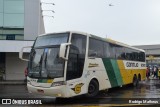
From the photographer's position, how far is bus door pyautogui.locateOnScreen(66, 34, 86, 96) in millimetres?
14727

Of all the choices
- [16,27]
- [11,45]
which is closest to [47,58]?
[11,45]

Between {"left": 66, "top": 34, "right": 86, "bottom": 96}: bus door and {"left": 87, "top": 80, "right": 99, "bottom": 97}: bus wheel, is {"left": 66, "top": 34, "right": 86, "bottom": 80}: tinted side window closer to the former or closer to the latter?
{"left": 66, "top": 34, "right": 86, "bottom": 96}: bus door

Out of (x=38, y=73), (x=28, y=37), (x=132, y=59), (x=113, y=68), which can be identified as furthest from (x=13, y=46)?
(x=38, y=73)

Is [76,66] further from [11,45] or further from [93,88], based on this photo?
[11,45]

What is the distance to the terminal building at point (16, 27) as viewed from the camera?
33.6m

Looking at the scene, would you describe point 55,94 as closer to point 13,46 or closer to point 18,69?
point 13,46

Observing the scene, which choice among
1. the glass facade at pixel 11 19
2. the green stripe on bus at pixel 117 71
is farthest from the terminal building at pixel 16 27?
the green stripe on bus at pixel 117 71

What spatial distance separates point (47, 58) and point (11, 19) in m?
20.2

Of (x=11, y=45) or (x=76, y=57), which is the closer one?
(x=76, y=57)

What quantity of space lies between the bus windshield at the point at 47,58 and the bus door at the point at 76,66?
484 mm

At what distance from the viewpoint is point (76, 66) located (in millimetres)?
15266

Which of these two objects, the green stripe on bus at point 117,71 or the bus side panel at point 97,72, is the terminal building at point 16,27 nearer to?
the green stripe on bus at point 117,71

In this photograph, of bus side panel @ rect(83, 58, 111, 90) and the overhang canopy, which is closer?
bus side panel @ rect(83, 58, 111, 90)

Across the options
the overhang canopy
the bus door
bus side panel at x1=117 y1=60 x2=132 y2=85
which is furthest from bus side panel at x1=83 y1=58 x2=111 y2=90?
the overhang canopy
